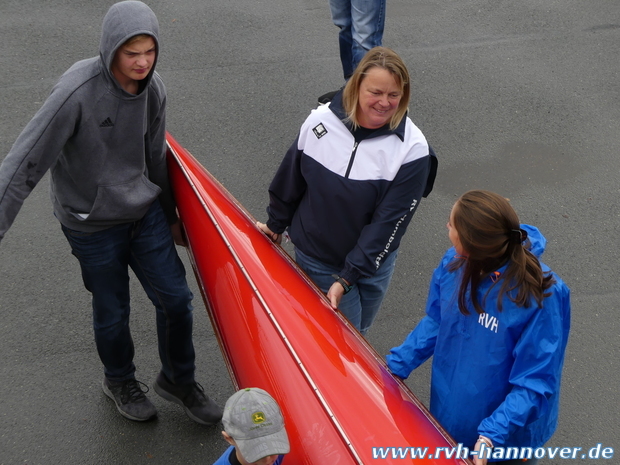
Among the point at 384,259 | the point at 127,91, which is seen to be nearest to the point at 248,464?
the point at 384,259

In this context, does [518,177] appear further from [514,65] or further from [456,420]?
[456,420]

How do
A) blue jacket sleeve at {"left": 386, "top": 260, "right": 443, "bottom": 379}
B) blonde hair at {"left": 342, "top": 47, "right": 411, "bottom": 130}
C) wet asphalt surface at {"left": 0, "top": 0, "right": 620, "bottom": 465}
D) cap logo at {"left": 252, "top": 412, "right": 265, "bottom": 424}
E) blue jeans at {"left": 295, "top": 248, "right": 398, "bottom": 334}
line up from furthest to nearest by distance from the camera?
wet asphalt surface at {"left": 0, "top": 0, "right": 620, "bottom": 465}, blue jeans at {"left": 295, "top": 248, "right": 398, "bottom": 334}, blonde hair at {"left": 342, "top": 47, "right": 411, "bottom": 130}, blue jacket sleeve at {"left": 386, "top": 260, "right": 443, "bottom": 379}, cap logo at {"left": 252, "top": 412, "right": 265, "bottom": 424}

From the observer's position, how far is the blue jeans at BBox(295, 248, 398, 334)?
2.83 meters

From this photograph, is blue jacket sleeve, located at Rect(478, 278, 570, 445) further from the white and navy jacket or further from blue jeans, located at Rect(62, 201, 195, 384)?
blue jeans, located at Rect(62, 201, 195, 384)

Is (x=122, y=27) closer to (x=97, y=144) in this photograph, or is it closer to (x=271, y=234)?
(x=97, y=144)

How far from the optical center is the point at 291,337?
2.55 m

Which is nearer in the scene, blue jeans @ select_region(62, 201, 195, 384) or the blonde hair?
the blonde hair

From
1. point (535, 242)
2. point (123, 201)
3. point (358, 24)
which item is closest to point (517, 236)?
point (535, 242)

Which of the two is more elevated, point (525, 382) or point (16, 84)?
point (16, 84)

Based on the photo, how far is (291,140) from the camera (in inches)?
196

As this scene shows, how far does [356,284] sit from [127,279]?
0.94m

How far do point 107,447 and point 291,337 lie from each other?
1140 millimetres

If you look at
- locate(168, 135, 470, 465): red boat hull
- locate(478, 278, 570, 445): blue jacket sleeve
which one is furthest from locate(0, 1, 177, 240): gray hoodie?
locate(478, 278, 570, 445): blue jacket sleeve

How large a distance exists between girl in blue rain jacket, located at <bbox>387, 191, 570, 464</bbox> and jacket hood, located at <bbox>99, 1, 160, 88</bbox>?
1.19 meters
